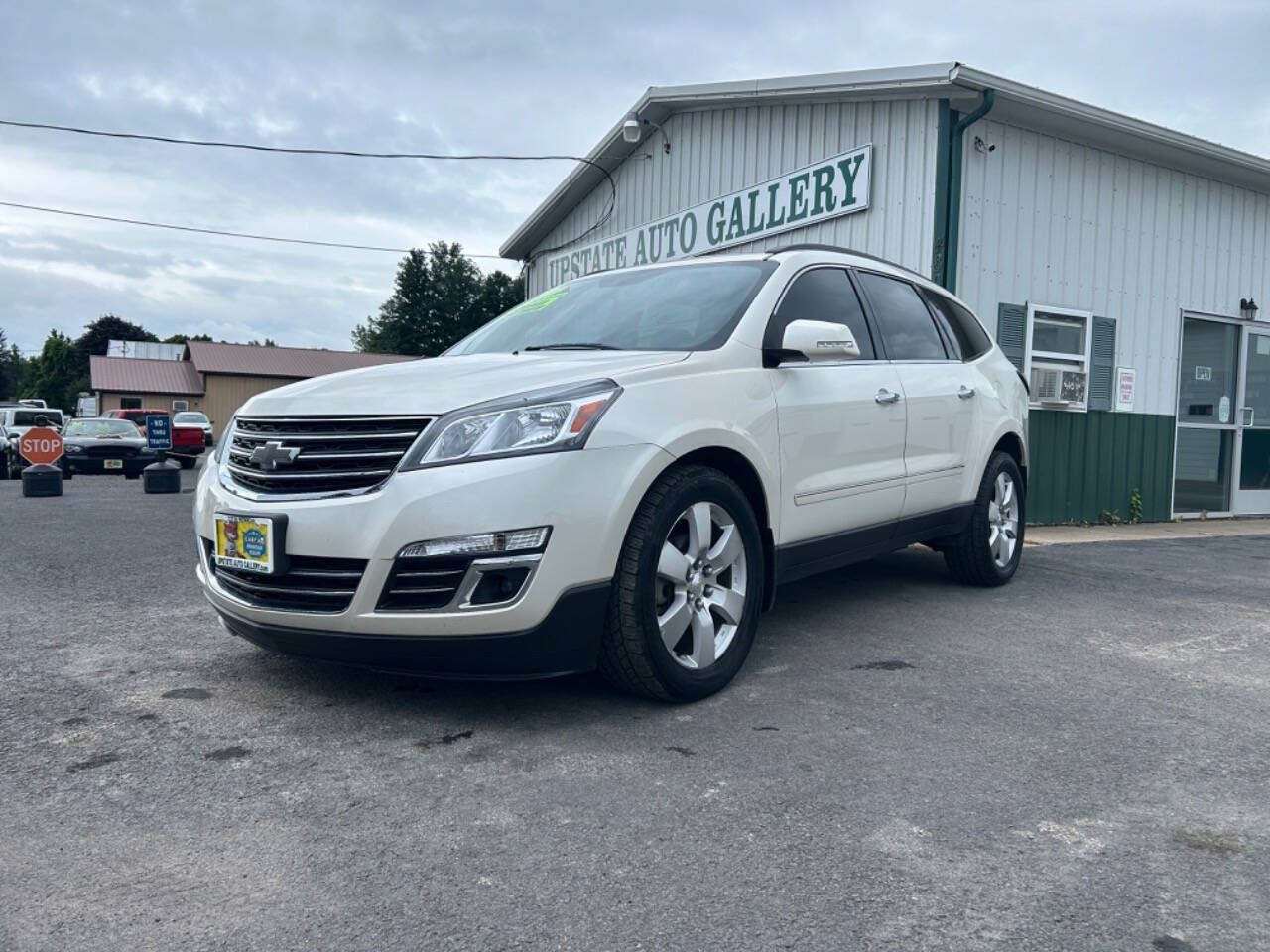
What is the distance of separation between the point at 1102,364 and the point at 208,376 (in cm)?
5092

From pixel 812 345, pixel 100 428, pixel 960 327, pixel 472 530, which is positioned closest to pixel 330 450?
pixel 472 530

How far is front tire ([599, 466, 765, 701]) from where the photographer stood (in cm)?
322

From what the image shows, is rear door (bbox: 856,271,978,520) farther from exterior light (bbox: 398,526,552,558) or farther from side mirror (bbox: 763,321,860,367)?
exterior light (bbox: 398,526,552,558)

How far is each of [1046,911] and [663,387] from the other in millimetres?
1945

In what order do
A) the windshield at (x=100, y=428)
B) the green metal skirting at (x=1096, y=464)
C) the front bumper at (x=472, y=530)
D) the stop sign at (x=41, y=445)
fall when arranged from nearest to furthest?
the front bumper at (x=472, y=530) → the green metal skirting at (x=1096, y=464) → the stop sign at (x=41, y=445) → the windshield at (x=100, y=428)

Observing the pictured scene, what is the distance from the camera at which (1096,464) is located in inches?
392

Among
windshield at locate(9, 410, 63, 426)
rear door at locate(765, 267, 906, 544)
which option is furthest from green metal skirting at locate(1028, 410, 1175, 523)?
windshield at locate(9, 410, 63, 426)

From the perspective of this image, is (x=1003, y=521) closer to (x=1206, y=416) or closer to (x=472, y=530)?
(x=472, y=530)

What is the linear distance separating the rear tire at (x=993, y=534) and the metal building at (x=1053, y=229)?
9.73 feet

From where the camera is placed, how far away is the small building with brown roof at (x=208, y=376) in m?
53.4

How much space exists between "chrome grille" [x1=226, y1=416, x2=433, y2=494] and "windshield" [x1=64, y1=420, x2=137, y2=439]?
60.8 ft

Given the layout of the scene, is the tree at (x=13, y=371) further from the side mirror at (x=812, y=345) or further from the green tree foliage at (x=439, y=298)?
the side mirror at (x=812, y=345)

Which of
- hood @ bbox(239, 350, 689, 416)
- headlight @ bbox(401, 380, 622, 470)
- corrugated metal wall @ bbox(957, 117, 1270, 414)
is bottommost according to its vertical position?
headlight @ bbox(401, 380, 622, 470)

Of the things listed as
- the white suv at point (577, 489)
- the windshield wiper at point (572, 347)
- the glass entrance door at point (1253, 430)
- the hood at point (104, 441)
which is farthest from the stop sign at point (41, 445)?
the glass entrance door at point (1253, 430)
